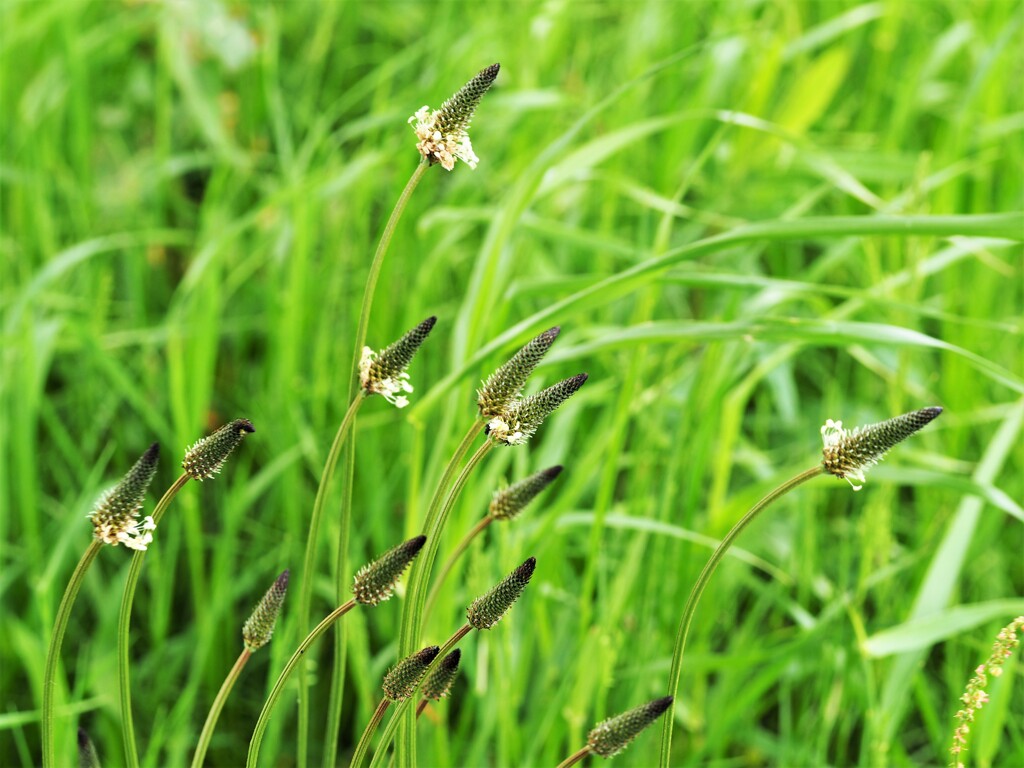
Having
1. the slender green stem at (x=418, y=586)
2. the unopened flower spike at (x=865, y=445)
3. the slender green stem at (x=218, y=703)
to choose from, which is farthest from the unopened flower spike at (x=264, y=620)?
the unopened flower spike at (x=865, y=445)

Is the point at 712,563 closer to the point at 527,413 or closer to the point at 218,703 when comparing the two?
the point at 527,413

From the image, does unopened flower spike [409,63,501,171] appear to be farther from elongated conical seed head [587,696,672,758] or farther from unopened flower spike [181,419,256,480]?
elongated conical seed head [587,696,672,758]

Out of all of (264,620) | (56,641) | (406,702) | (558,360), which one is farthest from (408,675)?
(558,360)

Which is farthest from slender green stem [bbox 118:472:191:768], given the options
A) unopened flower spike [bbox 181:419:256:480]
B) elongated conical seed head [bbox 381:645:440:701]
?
elongated conical seed head [bbox 381:645:440:701]

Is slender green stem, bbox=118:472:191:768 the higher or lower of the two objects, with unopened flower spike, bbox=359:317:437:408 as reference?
lower

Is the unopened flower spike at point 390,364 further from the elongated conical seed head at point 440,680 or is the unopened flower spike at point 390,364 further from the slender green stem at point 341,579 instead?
the elongated conical seed head at point 440,680
